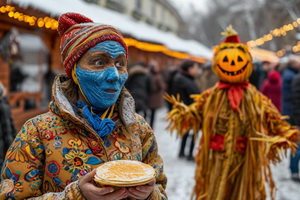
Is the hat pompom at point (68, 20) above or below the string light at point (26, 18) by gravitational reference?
below

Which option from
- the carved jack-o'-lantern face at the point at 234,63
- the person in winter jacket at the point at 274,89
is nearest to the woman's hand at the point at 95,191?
the carved jack-o'-lantern face at the point at 234,63

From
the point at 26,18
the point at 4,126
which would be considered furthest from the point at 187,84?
the point at 4,126

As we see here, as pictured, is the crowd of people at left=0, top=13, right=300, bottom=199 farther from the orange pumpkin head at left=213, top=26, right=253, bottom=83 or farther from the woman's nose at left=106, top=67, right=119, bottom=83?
the orange pumpkin head at left=213, top=26, right=253, bottom=83

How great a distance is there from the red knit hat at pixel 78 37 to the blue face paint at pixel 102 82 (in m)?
0.03

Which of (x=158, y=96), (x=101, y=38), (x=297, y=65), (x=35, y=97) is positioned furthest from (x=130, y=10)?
(x=101, y=38)

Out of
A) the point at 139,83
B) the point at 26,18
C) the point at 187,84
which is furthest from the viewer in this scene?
the point at 139,83

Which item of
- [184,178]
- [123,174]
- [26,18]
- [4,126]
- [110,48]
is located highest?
[26,18]

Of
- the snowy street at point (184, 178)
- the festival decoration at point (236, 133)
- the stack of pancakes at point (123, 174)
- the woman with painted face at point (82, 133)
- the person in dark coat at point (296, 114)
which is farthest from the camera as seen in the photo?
the person in dark coat at point (296, 114)

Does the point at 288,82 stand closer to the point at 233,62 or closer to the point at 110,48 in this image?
the point at 233,62

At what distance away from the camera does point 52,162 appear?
1.28 m

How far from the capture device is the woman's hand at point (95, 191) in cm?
114

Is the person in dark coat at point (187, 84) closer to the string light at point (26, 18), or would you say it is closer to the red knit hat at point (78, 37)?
the string light at point (26, 18)

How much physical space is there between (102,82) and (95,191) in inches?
18.9

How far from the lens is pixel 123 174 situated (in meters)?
1.17
